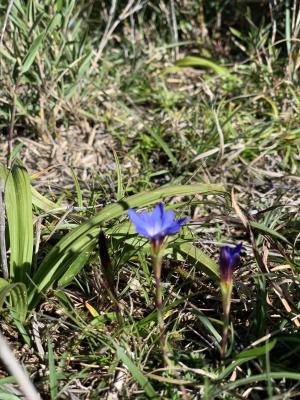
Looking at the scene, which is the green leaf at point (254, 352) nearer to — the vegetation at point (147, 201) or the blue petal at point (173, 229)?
the vegetation at point (147, 201)

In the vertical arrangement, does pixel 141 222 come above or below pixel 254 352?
above

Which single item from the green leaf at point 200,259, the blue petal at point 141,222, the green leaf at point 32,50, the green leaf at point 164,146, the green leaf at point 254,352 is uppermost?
the green leaf at point 32,50

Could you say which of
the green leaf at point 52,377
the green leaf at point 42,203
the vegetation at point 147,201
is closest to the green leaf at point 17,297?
the vegetation at point 147,201

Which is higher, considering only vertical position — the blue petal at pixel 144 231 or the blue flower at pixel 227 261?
the blue petal at pixel 144 231

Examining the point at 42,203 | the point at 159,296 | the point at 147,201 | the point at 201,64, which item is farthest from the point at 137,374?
the point at 201,64

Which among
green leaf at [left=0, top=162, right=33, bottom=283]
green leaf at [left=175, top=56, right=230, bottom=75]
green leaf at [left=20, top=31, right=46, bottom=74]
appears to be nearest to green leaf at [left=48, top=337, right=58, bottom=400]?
green leaf at [left=0, top=162, right=33, bottom=283]

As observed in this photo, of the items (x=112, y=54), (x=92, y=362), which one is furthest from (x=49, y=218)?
(x=112, y=54)

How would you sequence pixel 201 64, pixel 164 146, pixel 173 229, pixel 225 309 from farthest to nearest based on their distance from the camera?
pixel 201 64 < pixel 164 146 < pixel 225 309 < pixel 173 229

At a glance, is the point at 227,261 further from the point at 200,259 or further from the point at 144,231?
the point at 200,259
